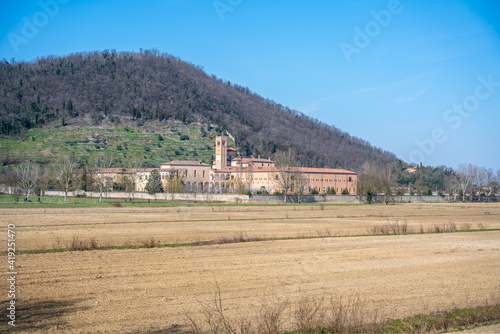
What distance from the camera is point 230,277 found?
55.4 ft

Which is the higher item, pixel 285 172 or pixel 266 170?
pixel 266 170

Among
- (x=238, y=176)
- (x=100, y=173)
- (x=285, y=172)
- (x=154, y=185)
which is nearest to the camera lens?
(x=100, y=173)

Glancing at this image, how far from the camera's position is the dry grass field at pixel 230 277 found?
12.4 metres

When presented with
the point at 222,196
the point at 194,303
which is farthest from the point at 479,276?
the point at 222,196

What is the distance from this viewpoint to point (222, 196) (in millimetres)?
84250

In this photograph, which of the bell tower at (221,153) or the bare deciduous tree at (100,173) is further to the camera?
the bell tower at (221,153)

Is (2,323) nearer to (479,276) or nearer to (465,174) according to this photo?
(479,276)

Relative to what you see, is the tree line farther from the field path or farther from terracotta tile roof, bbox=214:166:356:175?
the field path

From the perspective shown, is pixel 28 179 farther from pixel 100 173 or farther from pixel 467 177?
pixel 467 177

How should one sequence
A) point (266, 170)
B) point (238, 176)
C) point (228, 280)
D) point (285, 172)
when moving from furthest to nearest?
point (266, 170) < point (238, 176) < point (285, 172) < point (228, 280)

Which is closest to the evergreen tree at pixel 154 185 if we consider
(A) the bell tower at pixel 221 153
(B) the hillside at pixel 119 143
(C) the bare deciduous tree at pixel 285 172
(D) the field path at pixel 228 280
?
(C) the bare deciduous tree at pixel 285 172

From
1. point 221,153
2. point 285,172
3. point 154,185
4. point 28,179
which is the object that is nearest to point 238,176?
point 221,153

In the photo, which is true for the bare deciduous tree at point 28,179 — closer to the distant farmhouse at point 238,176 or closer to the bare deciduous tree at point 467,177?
the distant farmhouse at point 238,176

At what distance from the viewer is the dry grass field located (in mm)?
12406
